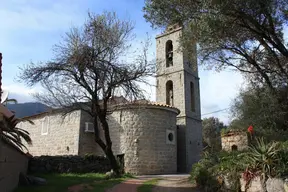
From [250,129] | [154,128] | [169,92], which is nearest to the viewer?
[250,129]

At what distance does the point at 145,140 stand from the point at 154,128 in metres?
1.11

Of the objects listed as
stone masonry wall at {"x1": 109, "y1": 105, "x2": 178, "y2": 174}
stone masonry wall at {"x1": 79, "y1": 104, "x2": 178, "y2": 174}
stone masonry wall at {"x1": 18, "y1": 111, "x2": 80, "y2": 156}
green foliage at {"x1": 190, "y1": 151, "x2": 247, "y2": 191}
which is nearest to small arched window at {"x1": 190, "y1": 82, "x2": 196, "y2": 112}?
stone masonry wall at {"x1": 79, "y1": 104, "x2": 178, "y2": 174}

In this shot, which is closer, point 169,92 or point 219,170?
point 219,170

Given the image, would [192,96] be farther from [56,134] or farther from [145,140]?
[56,134]

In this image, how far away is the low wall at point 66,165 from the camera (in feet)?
59.8

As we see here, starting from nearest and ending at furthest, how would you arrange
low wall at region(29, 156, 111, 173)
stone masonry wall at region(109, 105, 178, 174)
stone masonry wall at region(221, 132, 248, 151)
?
stone masonry wall at region(221, 132, 248, 151)
low wall at region(29, 156, 111, 173)
stone masonry wall at region(109, 105, 178, 174)

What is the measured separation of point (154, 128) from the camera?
21.0 metres

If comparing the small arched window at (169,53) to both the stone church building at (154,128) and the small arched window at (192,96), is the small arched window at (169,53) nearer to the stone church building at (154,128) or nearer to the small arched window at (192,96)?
the stone church building at (154,128)

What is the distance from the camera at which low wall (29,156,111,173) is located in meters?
18.2

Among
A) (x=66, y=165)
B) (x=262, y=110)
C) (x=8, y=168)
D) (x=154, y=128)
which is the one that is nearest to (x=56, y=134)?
(x=66, y=165)

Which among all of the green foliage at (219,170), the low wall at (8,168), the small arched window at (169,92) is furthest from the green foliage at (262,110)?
the low wall at (8,168)

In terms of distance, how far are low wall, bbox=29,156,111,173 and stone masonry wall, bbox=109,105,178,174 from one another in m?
2.01

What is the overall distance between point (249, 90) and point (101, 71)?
8281 mm

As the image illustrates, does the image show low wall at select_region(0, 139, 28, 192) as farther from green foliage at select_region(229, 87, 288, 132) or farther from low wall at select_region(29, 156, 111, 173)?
green foliage at select_region(229, 87, 288, 132)
